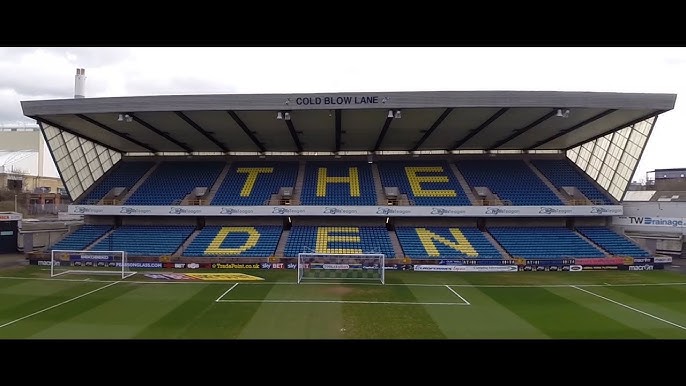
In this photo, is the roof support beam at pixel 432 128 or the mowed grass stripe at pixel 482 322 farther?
the roof support beam at pixel 432 128

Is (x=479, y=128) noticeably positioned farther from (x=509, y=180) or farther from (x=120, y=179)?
(x=120, y=179)

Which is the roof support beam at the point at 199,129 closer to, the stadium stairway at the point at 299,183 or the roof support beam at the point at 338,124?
the stadium stairway at the point at 299,183

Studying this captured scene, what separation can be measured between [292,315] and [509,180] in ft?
73.4

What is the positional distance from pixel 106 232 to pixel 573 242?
3205cm

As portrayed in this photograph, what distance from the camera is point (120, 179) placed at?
1248 inches


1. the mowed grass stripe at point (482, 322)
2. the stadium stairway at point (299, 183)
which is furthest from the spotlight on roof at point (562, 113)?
the stadium stairway at point (299, 183)

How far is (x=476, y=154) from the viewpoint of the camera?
3312 cm

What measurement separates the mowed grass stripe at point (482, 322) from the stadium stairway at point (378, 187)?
40.6ft

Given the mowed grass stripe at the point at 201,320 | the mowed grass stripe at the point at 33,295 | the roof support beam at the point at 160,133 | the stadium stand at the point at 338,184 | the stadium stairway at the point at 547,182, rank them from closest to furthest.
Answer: the mowed grass stripe at the point at 201,320 < the mowed grass stripe at the point at 33,295 < the roof support beam at the point at 160,133 < the stadium stand at the point at 338,184 < the stadium stairway at the point at 547,182

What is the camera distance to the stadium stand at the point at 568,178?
29.2 metres
